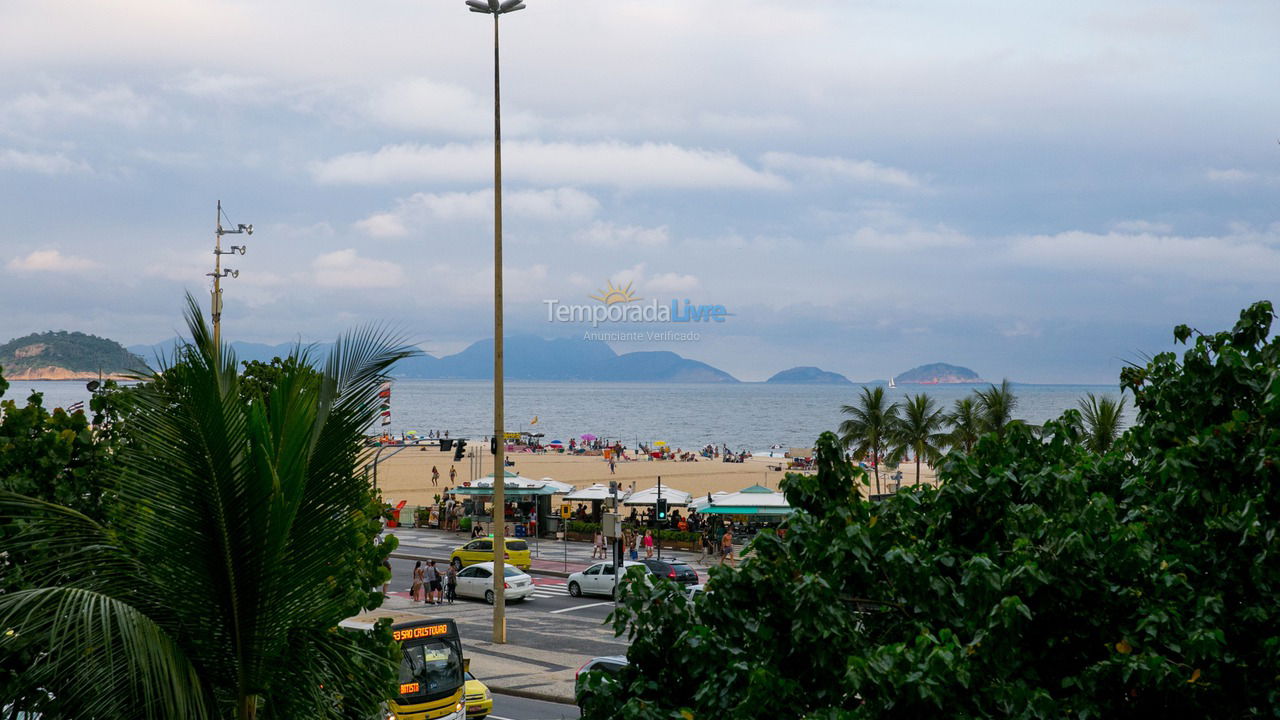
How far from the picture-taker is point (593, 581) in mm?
34906

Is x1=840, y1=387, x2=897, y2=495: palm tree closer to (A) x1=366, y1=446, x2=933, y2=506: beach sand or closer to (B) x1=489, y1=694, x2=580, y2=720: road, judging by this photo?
(A) x1=366, y1=446, x2=933, y2=506: beach sand

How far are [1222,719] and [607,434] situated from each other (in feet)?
552

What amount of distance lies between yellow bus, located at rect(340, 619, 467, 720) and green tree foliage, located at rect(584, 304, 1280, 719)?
11.5 meters

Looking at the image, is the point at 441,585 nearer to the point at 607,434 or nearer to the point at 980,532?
the point at 980,532

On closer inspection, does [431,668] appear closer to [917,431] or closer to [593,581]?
[593,581]

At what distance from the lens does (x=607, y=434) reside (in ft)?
567

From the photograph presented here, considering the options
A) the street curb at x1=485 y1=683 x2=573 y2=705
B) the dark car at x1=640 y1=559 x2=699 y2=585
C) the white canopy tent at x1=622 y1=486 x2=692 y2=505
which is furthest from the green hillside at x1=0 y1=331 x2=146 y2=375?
the street curb at x1=485 y1=683 x2=573 y2=705

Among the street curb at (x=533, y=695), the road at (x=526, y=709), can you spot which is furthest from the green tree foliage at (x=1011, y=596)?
the street curb at (x=533, y=695)

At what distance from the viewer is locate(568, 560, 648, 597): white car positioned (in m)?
34.6

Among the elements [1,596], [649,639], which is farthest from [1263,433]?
[1,596]

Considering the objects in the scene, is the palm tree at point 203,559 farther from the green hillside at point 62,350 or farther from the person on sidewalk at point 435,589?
the green hillside at point 62,350

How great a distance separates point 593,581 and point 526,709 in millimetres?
15363

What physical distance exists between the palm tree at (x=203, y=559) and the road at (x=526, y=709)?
12884 millimetres

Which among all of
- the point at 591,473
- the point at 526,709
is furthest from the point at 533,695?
the point at 591,473
